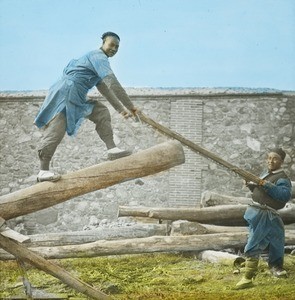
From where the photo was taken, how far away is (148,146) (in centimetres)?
496

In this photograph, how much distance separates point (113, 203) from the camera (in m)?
5.21

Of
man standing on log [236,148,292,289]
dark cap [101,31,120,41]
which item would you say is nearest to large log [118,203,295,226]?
man standing on log [236,148,292,289]

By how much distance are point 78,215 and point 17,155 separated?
2.88 feet

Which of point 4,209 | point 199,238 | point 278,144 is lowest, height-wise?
point 199,238

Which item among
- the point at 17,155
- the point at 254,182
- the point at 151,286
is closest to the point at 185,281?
the point at 151,286

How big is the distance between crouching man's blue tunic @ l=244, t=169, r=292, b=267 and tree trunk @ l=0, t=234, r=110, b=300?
137 cm

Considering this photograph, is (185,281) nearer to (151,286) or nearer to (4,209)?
(151,286)

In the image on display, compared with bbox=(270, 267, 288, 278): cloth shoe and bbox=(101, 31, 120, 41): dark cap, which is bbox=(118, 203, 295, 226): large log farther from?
bbox=(101, 31, 120, 41): dark cap

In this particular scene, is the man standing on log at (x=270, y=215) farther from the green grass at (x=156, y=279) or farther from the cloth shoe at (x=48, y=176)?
the cloth shoe at (x=48, y=176)

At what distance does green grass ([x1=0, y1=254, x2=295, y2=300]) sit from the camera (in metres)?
3.95

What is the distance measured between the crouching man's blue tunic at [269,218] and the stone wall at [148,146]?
1.88 ft

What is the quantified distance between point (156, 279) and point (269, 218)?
3.64 feet

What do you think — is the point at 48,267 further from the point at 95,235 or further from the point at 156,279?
the point at 95,235

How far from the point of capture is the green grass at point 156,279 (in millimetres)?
3953
